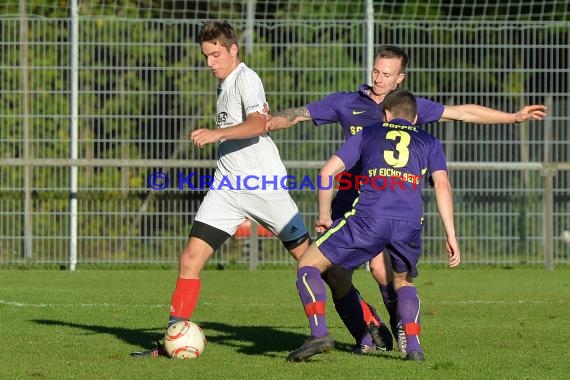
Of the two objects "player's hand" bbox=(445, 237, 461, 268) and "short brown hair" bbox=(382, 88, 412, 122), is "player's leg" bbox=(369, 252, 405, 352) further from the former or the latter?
"short brown hair" bbox=(382, 88, 412, 122)

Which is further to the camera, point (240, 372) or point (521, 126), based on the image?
point (521, 126)

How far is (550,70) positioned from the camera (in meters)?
17.1

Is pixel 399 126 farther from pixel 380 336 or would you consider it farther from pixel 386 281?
pixel 380 336

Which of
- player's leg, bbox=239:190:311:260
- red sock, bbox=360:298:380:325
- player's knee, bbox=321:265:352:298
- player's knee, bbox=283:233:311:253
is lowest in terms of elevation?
red sock, bbox=360:298:380:325

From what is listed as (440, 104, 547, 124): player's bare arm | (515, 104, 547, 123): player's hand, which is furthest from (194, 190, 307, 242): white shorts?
(515, 104, 547, 123): player's hand

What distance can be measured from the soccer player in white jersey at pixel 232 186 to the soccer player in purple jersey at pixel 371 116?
24 cm

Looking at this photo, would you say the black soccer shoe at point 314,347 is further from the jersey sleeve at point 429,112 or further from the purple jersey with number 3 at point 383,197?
the jersey sleeve at point 429,112

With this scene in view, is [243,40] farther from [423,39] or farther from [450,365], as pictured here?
[450,365]

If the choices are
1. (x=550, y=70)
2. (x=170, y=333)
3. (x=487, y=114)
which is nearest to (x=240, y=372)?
(x=170, y=333)

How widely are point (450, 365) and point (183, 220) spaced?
31.0 feet

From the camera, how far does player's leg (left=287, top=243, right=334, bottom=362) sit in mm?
7723

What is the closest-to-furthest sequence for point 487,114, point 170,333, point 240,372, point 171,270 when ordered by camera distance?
point 240,372
point 170,333
point 487,114
point 171,270

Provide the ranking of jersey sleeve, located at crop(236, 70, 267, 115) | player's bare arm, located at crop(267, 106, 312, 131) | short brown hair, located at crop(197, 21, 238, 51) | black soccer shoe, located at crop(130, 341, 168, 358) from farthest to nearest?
player's bare arm, located at crop(267, 106, 312, 131)
short brown hair, located at crop(197, 21, 238, 51)
jersey sleeve, located at crop(236, 70, 267, 115)
black soccer shoe, located at crop(130, 341, 168, 358)

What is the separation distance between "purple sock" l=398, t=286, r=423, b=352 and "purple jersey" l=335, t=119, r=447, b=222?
520mm
